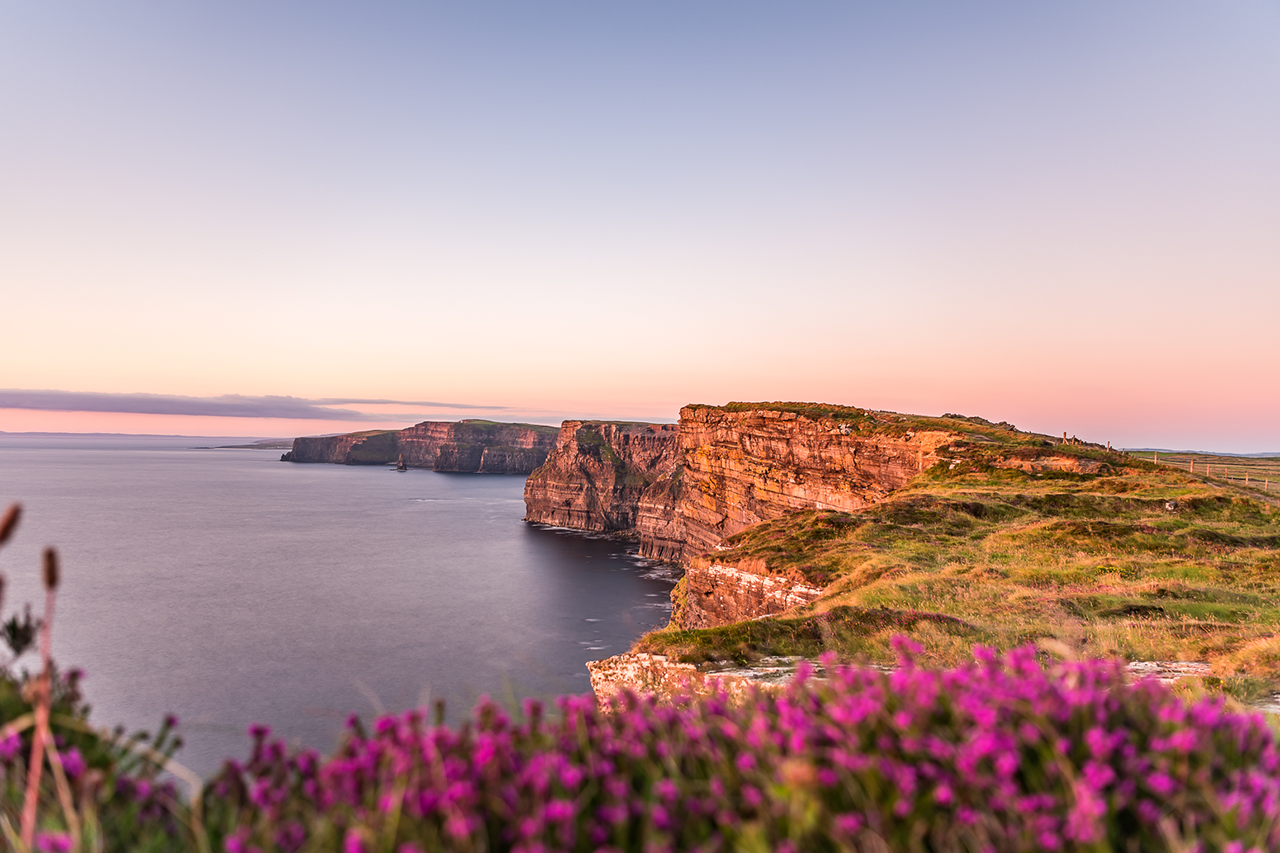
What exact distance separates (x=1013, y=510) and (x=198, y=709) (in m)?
60.6

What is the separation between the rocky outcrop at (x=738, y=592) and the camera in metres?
22.5

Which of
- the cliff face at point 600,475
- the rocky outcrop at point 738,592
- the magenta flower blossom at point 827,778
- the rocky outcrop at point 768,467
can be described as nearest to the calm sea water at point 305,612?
the magenta flower blossom at point 827,778

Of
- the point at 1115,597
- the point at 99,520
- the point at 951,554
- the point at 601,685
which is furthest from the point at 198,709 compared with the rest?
the point at 99,520

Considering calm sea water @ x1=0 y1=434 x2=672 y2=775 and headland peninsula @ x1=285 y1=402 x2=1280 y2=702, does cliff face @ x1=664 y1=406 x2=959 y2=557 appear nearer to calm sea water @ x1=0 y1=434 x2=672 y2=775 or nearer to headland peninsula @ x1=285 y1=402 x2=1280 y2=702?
headland peninsula @ x1=285 y1=402 x2=1280 y2=702

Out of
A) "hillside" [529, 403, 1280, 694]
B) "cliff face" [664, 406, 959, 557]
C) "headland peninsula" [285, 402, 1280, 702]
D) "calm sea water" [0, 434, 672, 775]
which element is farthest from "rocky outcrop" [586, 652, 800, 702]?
"cliff face" [664, 406, 959, 557]

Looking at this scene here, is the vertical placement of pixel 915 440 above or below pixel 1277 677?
above

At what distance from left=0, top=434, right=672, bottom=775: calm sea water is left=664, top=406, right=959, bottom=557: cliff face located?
19428 millimetres

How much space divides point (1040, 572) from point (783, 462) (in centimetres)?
4724

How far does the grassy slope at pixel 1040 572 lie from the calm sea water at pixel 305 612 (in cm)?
955

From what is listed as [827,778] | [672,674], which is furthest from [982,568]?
[827,778]

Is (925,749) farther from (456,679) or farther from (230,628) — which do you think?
(230,628)

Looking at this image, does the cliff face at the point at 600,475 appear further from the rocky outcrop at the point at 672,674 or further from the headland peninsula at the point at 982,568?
the rocky outcrop at the point at 672,674

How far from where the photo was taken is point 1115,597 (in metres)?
14.9

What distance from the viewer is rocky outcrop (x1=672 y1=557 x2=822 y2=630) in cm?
2252
